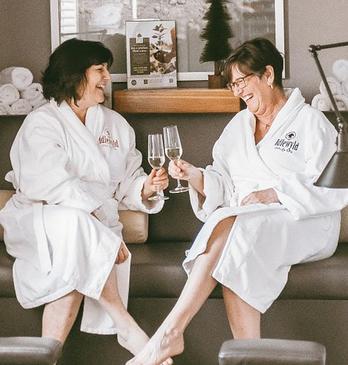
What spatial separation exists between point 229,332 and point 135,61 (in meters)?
1.55

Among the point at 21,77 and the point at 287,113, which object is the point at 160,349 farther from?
the point at 21,77

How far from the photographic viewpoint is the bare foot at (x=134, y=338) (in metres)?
3.31

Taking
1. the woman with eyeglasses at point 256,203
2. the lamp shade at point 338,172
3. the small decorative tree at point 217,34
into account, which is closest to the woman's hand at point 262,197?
the woman with eyeglasses at point 256,203

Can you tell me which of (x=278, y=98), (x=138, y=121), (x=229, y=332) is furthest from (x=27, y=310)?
(x=278, y=98)

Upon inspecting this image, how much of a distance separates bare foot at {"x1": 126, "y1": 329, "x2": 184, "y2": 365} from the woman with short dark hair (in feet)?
0.49

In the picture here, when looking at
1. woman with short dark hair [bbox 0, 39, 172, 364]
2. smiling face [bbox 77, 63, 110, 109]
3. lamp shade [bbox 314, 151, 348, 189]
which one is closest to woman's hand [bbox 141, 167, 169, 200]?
woman with short dark hair [bbox 0, 39, 172, 364]

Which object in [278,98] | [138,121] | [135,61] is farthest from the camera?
[135,61]

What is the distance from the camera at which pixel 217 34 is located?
4352 millimetres

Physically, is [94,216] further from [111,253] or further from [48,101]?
[48,101]

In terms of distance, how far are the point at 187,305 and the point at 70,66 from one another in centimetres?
121

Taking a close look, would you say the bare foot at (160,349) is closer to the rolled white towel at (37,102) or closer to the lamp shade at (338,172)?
the lamp shade at (338,172)

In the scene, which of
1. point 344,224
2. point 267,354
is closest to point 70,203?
point 344,224

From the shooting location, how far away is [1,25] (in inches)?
178

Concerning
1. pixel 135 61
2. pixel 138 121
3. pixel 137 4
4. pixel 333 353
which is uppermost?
pixel 137 4
